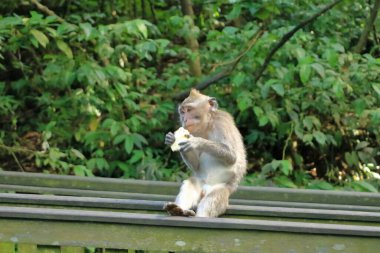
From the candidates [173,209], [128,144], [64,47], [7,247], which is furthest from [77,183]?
[64,47]

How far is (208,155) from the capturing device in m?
4.88

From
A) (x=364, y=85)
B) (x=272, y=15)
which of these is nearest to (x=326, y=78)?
(x=364, y=85)

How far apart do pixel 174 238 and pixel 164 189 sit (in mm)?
1636

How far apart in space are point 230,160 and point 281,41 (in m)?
2.76

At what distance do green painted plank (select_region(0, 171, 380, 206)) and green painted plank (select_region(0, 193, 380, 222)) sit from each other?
2.58 ft

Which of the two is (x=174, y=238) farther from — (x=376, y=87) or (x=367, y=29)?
(x=367, y=29)

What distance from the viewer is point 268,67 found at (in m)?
7.47

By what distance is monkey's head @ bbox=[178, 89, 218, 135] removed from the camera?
4.79 meters

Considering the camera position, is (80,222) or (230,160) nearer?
(80,222)

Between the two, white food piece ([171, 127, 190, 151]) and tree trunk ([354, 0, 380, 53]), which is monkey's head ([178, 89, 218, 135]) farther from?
tree trunk ([354, 0, 380, 53])

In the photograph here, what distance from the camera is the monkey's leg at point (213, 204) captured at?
4305 mm

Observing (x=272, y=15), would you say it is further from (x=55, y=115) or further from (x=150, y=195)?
(x=150, y=195)

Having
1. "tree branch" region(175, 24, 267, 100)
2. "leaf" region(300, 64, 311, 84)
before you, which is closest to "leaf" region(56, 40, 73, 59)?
"tree branch" region(175, 24, 267, 100)

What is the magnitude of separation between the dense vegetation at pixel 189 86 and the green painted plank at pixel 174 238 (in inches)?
127
